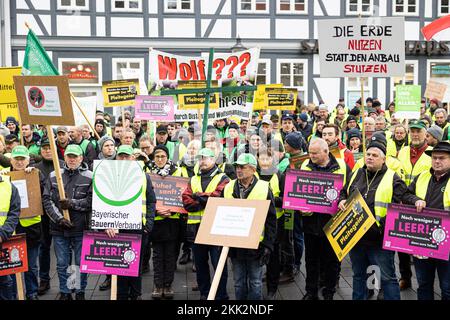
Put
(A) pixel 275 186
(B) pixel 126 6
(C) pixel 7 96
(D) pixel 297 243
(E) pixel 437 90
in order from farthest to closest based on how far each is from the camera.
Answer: (B) pixel 126 6 < (E) pixel 437 90 < (C) pixel 7 96 < (D) pixel 297 243 < (A) pixel 275 186

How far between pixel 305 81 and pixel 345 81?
5.83 ft

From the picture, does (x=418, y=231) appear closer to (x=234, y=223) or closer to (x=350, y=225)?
(x=350, y=225)

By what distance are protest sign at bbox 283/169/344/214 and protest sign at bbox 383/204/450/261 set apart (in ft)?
2.20

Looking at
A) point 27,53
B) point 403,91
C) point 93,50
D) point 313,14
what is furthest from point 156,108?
point 313,14

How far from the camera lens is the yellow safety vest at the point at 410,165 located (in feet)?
21.0

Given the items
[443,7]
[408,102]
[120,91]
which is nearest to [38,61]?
[120,91]

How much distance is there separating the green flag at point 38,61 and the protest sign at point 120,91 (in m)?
5.55

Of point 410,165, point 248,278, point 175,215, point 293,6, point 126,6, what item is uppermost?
point 293,6

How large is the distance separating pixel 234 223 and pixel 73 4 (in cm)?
1868

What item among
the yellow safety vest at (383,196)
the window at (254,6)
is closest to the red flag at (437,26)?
the yellow safety vest at (383,196)

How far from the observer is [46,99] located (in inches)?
214

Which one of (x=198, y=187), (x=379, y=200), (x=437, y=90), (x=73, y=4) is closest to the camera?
(x=379, y=200)

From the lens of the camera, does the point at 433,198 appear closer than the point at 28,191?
Yes

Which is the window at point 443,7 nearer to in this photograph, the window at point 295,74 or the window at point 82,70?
the window at point 295,74
